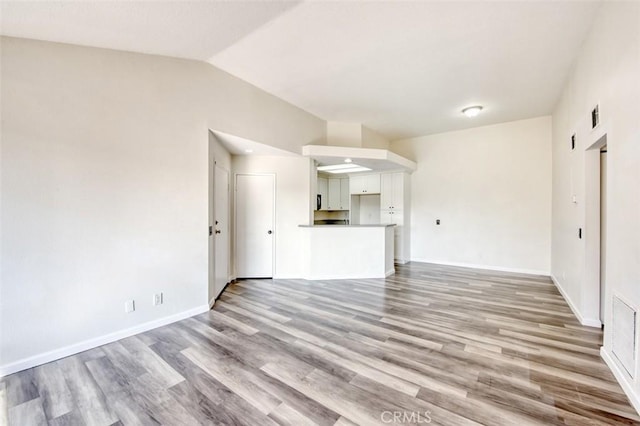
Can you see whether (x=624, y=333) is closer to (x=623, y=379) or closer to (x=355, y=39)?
(x=623, y=379)

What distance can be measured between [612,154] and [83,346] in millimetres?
4932

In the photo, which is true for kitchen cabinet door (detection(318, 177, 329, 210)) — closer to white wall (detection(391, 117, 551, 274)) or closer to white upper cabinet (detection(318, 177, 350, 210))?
white upper cabinet (detection(318, 177, 350, 210))

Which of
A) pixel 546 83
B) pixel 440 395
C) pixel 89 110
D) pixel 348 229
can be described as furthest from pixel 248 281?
pixel 546 83

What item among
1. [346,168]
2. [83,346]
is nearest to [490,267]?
[346,168]

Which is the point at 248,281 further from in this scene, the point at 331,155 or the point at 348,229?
the point at 331,155

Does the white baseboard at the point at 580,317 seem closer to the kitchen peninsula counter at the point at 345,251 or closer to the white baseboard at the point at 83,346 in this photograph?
the kitchen peninsula counter at the point at 345,251

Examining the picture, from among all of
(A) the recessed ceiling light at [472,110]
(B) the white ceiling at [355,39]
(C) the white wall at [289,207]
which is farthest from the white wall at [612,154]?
(C) the white wall at [289,207]

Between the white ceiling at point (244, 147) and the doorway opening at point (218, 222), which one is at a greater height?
the white ceiling at point (244, 147)

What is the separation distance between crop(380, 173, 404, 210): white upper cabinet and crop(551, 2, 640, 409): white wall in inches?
127

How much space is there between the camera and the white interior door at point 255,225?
4.90m

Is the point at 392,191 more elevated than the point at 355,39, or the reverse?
the point at 355,39

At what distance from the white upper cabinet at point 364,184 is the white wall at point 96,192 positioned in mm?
4272

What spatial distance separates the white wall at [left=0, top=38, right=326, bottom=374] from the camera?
2.21 meters

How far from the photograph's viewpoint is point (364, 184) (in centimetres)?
700
